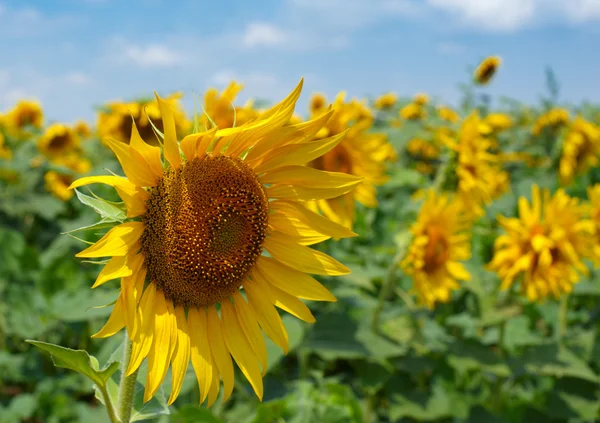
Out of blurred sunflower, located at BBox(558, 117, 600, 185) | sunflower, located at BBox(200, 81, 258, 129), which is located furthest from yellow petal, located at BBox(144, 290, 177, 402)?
blurred sunflower, located at BBox(558, 117, 600, 185)

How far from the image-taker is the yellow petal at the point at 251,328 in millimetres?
1626

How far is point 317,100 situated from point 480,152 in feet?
9.14

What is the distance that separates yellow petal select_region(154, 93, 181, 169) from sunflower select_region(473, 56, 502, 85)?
7346mm

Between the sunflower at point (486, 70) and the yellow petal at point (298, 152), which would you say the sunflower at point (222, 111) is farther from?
the sunflower at point (486, 70)

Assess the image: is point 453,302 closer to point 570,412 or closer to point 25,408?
point 570,412

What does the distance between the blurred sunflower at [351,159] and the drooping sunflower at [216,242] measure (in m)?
1.62

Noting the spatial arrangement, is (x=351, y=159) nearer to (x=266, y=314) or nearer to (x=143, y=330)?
(x=266, y=314)

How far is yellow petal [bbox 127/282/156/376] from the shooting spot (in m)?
1.35

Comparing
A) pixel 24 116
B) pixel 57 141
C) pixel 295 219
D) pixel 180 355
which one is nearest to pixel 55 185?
pixel 57 141

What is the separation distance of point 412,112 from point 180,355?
22.4 feet

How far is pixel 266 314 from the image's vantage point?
5.46ft

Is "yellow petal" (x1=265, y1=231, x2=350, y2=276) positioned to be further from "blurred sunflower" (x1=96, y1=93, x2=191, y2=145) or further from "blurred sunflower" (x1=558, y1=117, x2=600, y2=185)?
"blurred sunflower" (x1=558, y1=117, x2=600, y2=185)

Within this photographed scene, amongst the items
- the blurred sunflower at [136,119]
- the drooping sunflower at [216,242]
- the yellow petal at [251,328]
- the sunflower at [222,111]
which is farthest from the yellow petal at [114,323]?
the blurred sunflower at [136,119]

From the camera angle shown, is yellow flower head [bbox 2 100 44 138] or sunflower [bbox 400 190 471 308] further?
yellow flower head [bbox 2 100 44 138]
